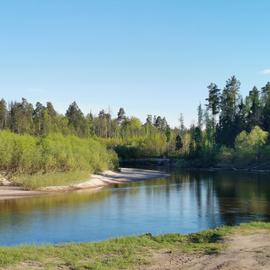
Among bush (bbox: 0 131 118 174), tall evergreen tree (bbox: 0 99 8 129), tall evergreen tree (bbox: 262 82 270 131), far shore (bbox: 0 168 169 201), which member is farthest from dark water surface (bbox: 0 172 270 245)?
tall evergreen tree (bbox: 0 99 8 129)

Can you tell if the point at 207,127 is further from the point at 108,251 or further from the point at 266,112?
the point at 108,251

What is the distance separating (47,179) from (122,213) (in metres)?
32.6

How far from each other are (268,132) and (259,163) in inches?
704

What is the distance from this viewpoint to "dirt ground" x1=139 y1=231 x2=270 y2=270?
20047mm

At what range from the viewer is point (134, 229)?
40.7m

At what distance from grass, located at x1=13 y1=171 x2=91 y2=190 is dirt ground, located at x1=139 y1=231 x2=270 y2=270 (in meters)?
57.4

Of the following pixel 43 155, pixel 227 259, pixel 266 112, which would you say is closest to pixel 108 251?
pixel 227 259

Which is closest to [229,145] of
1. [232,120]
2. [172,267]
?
[232,120]

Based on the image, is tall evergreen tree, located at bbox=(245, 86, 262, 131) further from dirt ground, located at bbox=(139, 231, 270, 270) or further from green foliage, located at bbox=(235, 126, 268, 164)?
dirt ground, located at bbox=(139, 231, 270, 270)

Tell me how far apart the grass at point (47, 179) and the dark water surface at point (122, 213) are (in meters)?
7.03

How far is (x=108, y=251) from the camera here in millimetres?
23281

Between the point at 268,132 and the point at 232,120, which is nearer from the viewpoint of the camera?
the point at 268,132

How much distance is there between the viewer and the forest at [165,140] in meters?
95.1

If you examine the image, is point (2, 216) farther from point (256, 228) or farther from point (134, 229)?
point (256, 228)
